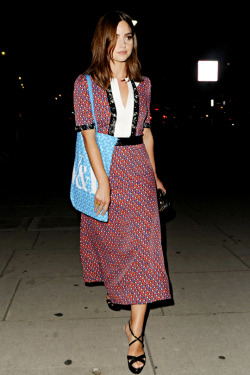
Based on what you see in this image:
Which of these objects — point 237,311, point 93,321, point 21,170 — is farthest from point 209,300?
point 21,170

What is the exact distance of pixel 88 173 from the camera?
245 cm

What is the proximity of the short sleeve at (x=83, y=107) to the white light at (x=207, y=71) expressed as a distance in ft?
78.4

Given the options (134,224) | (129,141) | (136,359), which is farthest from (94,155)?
(136,359)

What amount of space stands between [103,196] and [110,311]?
118 cm

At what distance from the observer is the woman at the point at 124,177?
2375 millimetres

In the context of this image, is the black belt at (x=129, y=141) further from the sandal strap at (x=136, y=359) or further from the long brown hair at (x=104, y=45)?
the sandal strap at (x=136, y=359)

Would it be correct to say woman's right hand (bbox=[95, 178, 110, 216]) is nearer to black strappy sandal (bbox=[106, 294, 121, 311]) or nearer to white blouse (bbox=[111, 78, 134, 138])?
white blouse (bbox=[111, 78, 134, 138])

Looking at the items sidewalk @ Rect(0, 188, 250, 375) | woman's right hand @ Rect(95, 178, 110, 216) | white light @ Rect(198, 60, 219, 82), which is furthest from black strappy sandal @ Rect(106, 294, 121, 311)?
white light @ Rect(198, 60, 219, 82)

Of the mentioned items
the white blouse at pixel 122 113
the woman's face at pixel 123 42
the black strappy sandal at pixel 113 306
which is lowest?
the black strappy sandal at pixel 113 306

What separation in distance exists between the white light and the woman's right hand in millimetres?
24012

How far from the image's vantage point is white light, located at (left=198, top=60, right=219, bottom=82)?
2509 cm

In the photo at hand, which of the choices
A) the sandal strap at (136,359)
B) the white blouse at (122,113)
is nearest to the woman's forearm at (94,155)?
the white blouse at (122,113)

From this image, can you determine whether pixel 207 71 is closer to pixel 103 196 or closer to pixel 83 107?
pixel 83 107

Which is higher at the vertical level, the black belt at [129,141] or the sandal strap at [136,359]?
the black belt at [129,141]
